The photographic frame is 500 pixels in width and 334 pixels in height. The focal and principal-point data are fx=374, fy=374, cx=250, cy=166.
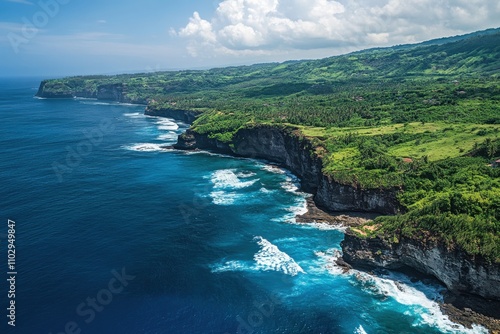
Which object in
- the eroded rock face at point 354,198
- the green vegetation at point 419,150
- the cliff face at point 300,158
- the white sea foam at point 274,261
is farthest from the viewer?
the cliff face at point 300,158

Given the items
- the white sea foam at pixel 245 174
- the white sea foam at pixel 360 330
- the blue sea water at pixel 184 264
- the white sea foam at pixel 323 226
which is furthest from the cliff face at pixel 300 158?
the white sea foam at pixel 360 330

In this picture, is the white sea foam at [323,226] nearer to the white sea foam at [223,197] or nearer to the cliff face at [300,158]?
the cliff face at [300,158]

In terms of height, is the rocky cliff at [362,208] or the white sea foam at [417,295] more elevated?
the rocky cliff at [362,208]

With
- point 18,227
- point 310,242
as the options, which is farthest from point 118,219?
point 310,242

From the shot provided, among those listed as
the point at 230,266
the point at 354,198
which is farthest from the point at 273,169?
the point at 230,266

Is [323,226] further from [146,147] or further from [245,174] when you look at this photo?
[146,147]

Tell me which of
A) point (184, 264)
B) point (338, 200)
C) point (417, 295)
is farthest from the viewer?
point (338, 200)
